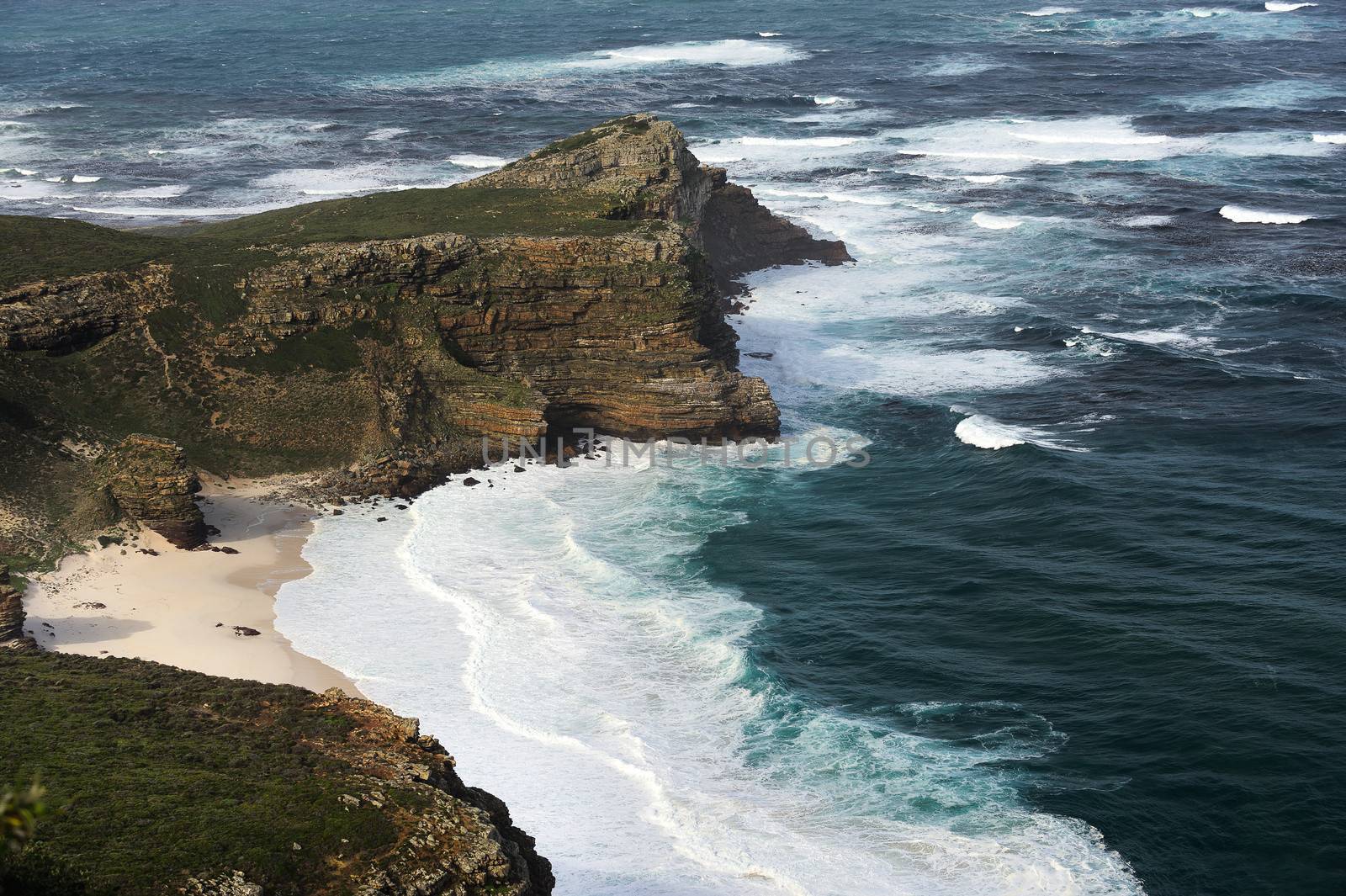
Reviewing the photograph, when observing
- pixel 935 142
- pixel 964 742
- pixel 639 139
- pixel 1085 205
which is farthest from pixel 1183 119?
pixel 964 742

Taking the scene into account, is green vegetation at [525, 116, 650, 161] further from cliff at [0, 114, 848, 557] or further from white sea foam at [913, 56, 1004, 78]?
white sea foam at [913, 56, 1004, 78]

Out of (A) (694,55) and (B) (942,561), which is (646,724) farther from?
(A) (694,55)

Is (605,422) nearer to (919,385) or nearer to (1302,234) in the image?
(919,385)

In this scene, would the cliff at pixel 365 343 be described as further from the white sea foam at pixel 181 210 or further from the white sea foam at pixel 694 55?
the white sea foam at pixel 694 55

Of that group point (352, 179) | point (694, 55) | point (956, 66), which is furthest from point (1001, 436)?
point (694, 55)

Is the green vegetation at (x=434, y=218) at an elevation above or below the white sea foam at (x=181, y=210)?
above

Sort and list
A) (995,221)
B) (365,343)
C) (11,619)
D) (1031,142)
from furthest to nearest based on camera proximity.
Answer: (1031,142) → (995,221) → (365,343) → (11,619)

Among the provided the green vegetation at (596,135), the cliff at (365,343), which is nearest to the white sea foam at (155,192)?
the green vegetation at (596,135)
